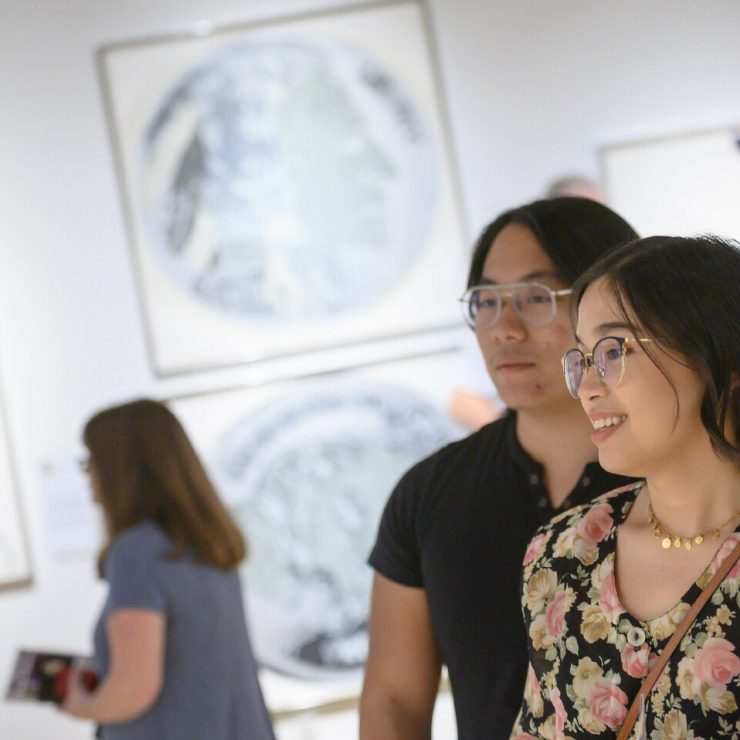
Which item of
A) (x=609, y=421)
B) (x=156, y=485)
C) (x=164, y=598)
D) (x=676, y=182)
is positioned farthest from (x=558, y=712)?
(x=676, y=182)

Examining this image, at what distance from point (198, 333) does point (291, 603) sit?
2.43 feet

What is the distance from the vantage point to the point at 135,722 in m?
2.29

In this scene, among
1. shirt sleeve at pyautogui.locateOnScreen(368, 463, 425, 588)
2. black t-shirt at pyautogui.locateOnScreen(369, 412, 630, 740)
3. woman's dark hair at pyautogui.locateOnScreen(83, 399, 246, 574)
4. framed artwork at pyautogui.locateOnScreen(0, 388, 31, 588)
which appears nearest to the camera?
black t-shirt at pyautogui.locateOnScreen(369, 412, 630, 740)

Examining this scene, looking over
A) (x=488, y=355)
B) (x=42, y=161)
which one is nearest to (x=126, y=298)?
(x=42, y=161)

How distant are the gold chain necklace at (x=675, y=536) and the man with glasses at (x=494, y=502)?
27 cm

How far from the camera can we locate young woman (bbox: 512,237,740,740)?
1.11m

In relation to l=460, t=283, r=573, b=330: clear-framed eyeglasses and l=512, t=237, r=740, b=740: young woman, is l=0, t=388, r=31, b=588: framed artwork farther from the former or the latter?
l=512, t=237, r=740, b=740: young woman

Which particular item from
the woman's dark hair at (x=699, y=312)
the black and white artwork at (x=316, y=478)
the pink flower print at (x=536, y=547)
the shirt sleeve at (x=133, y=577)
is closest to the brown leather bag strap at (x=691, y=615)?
the woman's dark hair at (x=699, y=312)

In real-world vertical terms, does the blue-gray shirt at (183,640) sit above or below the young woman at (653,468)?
below

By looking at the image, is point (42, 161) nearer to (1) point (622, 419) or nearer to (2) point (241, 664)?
(2) point (241, 664)

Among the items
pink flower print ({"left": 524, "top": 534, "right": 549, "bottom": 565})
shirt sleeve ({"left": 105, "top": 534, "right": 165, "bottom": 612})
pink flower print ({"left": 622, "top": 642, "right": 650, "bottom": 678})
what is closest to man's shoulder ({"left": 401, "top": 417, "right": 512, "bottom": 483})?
pink flower print ({"left": 524, "top": 534, "right": 549, "bottom": 565})

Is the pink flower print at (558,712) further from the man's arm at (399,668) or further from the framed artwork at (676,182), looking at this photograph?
the framed artwork at (676,182)

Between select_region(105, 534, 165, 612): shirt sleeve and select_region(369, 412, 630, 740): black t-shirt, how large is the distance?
2.57 feet

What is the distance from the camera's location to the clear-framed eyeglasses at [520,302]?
1.55 m
